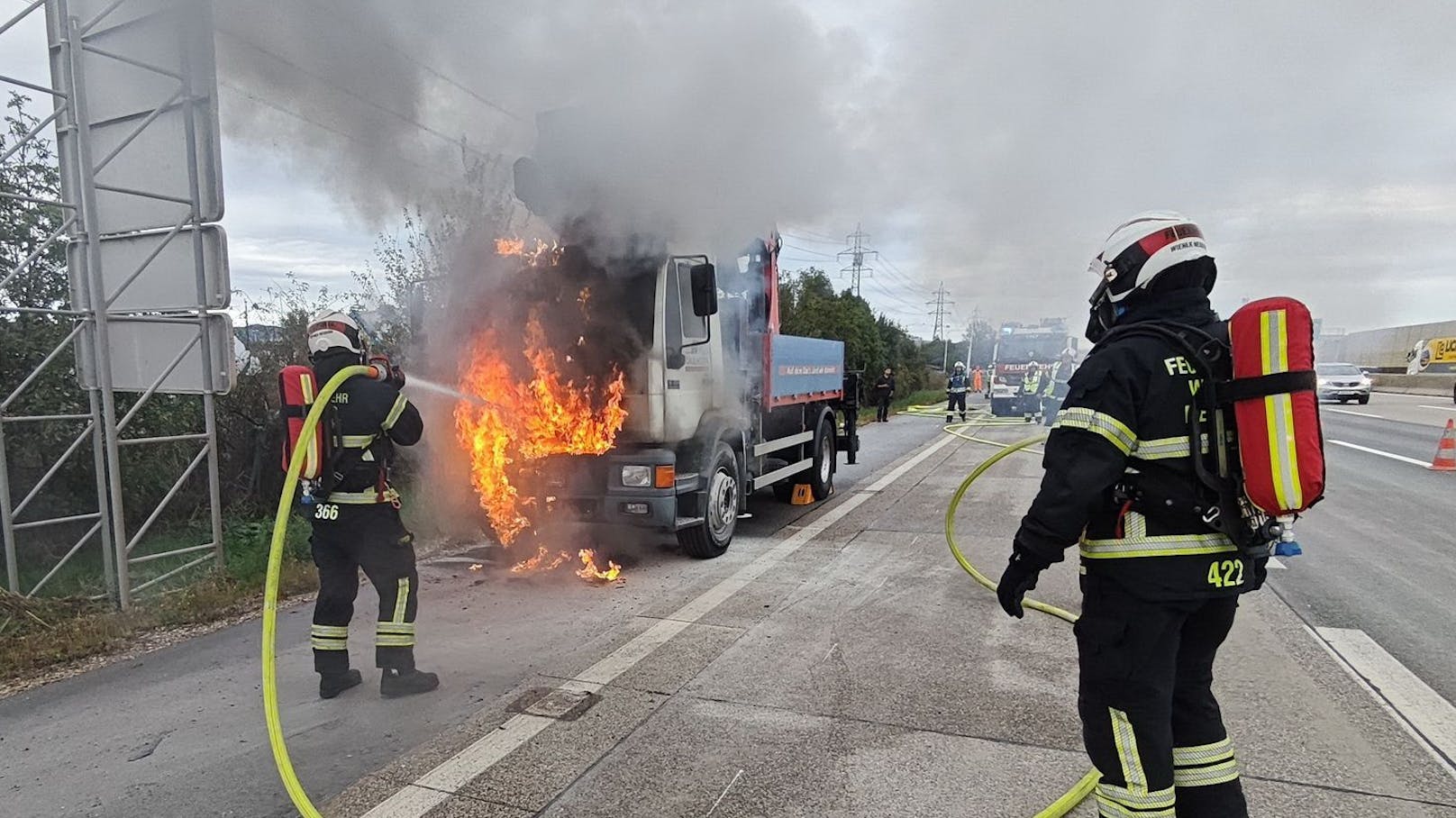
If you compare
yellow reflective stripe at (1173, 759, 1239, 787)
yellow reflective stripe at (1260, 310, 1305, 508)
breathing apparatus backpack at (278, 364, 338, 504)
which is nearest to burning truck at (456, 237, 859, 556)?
breathing apparatus backpack at (278, 364, 338, 504)

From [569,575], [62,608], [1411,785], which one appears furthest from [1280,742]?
[62,608]

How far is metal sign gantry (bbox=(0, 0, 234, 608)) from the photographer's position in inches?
207

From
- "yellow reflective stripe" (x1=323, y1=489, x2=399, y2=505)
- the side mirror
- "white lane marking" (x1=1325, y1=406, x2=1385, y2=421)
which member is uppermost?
the side mirror

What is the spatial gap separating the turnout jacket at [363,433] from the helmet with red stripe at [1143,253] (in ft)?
10.9

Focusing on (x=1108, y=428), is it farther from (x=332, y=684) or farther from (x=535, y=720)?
(x=332, y=684)

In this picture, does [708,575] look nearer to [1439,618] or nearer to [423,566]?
[423,566]

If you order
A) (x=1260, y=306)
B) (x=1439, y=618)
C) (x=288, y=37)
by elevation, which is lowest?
(x=1439, y=618)

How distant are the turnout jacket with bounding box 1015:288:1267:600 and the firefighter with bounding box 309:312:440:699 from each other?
3092mm

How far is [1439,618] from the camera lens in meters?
4.78

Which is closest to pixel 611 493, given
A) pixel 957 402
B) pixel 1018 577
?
pixel 1018 577

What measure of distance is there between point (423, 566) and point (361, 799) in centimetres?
361

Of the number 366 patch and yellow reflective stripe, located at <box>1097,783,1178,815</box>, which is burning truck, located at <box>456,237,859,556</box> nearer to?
yellow reflective stripe, located at <box>1097,783,1178,815</box>

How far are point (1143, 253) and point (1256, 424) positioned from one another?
0.60m

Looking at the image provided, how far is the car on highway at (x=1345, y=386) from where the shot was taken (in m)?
23.9
